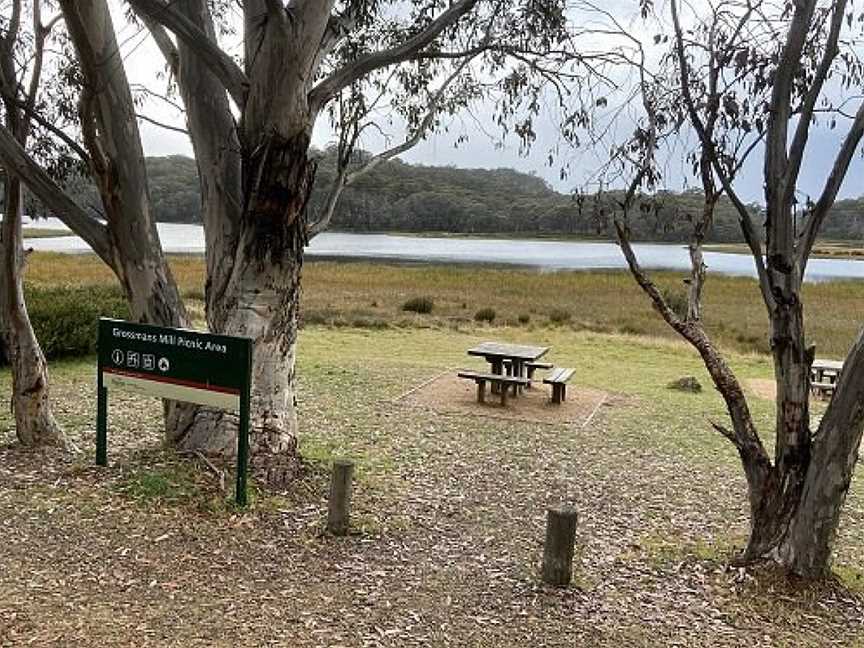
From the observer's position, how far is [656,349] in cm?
1862

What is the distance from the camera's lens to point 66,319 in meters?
11.5

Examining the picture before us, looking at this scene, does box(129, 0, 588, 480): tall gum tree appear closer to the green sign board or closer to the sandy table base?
the green sign board

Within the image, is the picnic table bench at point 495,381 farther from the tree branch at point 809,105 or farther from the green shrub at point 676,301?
the green shrub at point 676,301

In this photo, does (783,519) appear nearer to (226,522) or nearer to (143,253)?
(226,522)

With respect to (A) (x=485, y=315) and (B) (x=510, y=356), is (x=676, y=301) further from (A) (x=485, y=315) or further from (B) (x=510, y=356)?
(B) (x=510, y=356)

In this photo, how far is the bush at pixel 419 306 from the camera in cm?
2330

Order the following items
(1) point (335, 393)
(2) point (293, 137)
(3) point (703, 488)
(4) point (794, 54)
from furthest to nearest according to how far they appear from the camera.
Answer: (1) point (335, 393) → (3) point (703, 488) → (2) point (293, 137) → (4) point (794, 54)

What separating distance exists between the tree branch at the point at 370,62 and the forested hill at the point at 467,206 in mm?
1463

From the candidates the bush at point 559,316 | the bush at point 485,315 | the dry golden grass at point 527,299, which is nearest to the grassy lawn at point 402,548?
the dry golden grass at point 527,299

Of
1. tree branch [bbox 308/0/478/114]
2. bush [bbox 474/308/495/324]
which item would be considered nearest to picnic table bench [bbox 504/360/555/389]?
tree branch [bbox 308/0/478/114]

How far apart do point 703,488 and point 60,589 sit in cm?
500

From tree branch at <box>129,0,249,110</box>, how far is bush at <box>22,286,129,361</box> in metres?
7.19

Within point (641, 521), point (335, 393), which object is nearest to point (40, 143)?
point (335, 393)

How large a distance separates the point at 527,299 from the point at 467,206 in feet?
90.9
